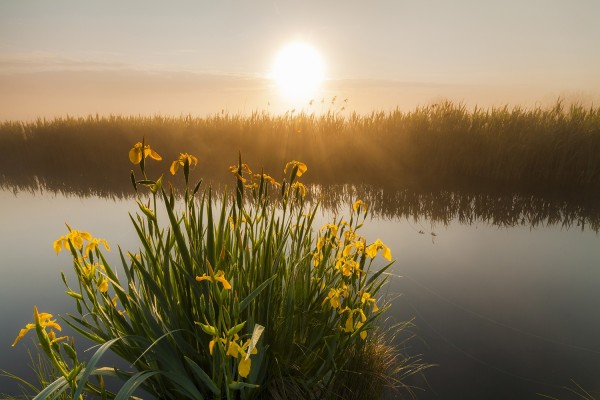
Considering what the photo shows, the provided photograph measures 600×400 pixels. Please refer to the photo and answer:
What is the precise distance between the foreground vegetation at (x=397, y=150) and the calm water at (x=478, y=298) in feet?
8.15

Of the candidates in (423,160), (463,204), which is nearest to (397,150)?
(423,160)

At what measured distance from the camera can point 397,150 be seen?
8.41 m

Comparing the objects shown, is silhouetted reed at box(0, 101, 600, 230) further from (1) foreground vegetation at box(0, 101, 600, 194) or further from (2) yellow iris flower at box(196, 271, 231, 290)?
(2) yellow iris flower at box(196, 271, 231, 290)

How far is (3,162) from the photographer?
12195mm

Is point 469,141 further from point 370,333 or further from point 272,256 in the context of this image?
point 272,256

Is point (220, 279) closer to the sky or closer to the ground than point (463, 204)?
closer to the sky

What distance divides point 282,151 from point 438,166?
3.31 metres

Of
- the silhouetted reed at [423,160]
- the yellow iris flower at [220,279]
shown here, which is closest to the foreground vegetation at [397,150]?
the silhouetted reed at [423,160]

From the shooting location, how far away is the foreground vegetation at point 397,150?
7.40m

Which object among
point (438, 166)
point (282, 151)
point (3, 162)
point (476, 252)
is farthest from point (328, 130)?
point (3, 162)

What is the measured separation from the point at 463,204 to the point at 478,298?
3.05m

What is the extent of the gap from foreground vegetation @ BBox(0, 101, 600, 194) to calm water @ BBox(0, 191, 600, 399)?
8.15 feet

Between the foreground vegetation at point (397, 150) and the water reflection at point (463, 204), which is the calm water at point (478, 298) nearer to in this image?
the water reflection at point (463, 204)

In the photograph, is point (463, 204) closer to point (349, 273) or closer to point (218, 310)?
point (349, 273)
